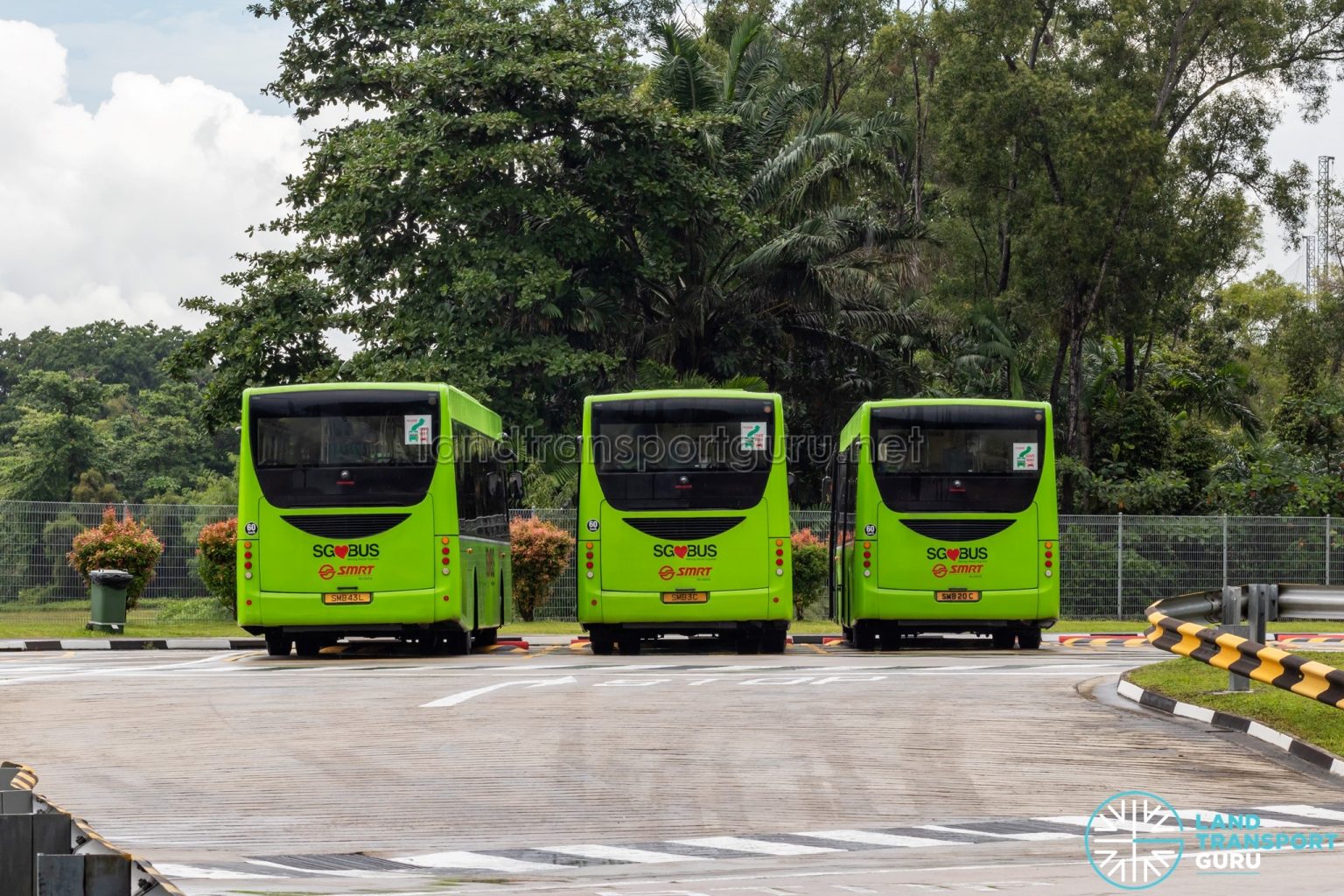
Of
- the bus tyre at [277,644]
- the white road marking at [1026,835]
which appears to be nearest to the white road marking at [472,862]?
the white road marking at [1026,835]

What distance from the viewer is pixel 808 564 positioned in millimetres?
34125

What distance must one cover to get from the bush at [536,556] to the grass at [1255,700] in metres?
16.5

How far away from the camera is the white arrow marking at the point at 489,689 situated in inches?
603

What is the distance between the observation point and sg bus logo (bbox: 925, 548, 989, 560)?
24.1 m

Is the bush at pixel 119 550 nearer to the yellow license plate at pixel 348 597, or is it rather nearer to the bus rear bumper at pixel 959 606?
the yellow license plate at pixel 348 597

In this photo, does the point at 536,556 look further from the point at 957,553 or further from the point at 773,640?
the point at 957,553

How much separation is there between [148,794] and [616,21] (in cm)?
3149

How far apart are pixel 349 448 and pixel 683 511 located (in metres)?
4.30

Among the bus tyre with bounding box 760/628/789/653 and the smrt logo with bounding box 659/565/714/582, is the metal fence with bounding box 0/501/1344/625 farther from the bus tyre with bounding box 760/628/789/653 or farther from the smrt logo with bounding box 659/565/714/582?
the smrt logo with bounding box 659/565/714/582

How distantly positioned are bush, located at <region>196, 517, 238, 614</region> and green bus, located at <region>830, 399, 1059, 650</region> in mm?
12059

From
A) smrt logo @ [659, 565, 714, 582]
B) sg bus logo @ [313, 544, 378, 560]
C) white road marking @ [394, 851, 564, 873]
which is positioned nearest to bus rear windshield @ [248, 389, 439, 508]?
sg bus logo @ [313, 544, 378, 560]

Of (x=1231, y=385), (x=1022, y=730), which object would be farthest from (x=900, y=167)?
(x=1022, y=730)

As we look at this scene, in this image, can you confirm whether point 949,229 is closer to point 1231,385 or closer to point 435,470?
point 1231,385

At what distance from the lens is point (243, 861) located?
8.38m
